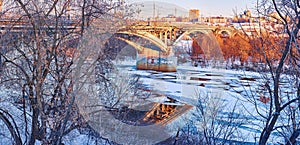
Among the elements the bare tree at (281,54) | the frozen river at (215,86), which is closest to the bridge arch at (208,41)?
the frozen river at (215,86)

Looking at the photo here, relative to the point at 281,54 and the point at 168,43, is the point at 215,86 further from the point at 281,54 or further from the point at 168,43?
the point at 281,54

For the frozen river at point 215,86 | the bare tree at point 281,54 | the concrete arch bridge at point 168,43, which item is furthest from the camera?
the concrete arch bridge at point 168,43

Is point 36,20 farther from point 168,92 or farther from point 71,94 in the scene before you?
point 168,92

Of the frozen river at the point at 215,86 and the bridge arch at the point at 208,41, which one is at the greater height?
the bridge arch at the point at 208,41

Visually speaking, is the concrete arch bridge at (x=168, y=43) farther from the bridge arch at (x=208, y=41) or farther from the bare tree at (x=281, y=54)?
the bare tree at (x=281, y=54)

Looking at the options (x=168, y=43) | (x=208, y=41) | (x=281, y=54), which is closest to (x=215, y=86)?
(x=208, y=41)

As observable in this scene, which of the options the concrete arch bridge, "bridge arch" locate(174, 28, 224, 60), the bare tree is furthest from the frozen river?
the bare tree

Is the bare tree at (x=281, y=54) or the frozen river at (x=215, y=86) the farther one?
the frozen river at (x=215, y=86)

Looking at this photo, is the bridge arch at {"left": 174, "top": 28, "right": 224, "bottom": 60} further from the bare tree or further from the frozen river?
the bare tree

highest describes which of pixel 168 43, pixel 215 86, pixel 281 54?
pixel 168 43

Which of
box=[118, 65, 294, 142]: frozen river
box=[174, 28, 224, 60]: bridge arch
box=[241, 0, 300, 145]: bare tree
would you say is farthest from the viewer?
box=[174, 28, 224, 60]: bridge arch

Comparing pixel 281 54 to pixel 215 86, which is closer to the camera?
pixel 281 54

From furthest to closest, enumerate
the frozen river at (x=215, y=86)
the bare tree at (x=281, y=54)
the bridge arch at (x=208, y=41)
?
1. the bridge arch at (x=208, y=41)
2. the frozen river at (x=215, y=86)
3. the bare tree at (x=281, y=54)

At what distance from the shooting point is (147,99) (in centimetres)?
774
